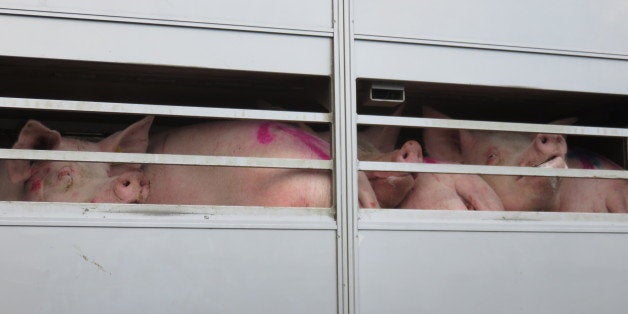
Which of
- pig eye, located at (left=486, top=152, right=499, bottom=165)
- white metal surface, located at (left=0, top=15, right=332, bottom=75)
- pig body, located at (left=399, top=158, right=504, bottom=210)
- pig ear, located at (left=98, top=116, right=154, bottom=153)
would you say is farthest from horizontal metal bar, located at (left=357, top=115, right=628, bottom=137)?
pig ear, located at (left=98, top=116, right=154, bottom=153)

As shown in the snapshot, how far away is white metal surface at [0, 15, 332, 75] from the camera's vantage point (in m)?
2.25

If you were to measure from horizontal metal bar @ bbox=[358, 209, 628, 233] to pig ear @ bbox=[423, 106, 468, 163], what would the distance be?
2.45 ft

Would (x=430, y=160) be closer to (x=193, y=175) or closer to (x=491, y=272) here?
(x=491, y=272)

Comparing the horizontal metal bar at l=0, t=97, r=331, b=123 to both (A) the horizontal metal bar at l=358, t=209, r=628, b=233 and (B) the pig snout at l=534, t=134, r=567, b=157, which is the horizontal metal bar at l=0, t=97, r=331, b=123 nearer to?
(A) the horizontal metal bar at l=358, t=209, r=628, b=233

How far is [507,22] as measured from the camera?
8.70 ft

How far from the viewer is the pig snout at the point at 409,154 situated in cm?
274

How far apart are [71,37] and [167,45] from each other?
1.01ft

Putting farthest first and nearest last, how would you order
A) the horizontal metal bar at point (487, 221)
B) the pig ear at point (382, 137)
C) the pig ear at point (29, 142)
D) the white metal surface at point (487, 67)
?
1. the pig ear at point (382, 137)
2. the pig ear at point (29, 142)
3. the white metal surface at point (487, 67)
4. the horizontal metal bar at point (487, 221)

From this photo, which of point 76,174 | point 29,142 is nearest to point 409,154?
point 76,174

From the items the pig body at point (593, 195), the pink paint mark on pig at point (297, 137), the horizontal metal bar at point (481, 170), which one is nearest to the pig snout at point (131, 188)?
the pink paint mark on pig at point (297, 137)

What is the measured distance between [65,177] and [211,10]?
0.95 m

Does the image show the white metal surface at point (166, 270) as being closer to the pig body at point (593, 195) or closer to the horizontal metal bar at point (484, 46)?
the horizontal metal bar at point (484, 46)

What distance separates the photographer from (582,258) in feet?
8.26

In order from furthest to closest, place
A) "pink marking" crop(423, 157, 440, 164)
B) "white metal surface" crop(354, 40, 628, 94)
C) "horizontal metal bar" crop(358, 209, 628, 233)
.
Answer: "pink marking" crop(423, 157, 440, 164), "white metal surface" crop(354, 40, 628, 94), "horizontal metal bar" crop(358, 209, 628, 233)
